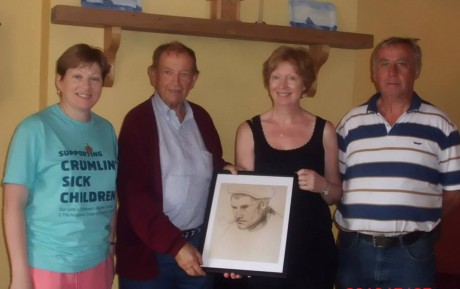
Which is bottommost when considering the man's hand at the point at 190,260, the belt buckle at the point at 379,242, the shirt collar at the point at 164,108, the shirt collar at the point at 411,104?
the man's hand at the point at 190,260

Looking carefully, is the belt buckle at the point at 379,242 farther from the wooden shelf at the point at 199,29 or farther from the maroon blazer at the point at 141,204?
the wooden shelf at the point at 199,29

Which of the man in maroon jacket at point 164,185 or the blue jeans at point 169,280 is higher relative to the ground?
the man in maroon jacket at point 164,185

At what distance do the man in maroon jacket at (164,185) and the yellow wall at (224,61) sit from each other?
1.23 feet

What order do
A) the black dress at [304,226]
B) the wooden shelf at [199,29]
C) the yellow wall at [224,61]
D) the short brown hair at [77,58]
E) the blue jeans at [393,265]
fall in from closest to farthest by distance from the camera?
the short brown hair at [77,58] → the black dress at [304,226] → the blue jeans at [393,265] → the wooden shelf at [199,29] → the yellow wall at [224,61]

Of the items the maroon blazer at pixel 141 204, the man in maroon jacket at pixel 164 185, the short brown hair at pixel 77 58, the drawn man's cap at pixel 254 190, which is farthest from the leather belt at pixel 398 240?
the short brown hair at pixel 77 58

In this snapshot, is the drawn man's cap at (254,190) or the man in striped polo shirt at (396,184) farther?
the man in striped polo shirt at (396,184)

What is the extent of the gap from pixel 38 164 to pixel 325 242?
980mm

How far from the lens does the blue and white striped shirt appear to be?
2064mm

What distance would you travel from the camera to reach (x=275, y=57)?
2029 millimetres

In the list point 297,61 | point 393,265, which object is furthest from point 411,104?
point 393,265

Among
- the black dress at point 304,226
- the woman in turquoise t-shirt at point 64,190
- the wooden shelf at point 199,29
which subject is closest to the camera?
the woman in turquoise t-shirt at point 64,190

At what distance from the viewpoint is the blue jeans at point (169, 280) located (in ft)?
6.38

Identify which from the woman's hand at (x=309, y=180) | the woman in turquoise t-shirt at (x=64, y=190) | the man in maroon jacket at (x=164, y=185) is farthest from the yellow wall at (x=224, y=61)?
the woman's hand at (x=309, y=180)

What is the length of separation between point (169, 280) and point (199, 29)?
39.3 inches
